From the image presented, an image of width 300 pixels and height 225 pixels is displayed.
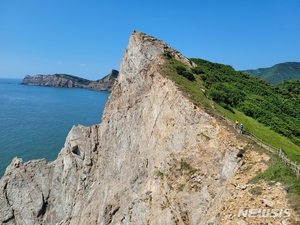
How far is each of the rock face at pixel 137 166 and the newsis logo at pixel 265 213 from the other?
1884 mm

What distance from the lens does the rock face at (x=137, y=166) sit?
22062 millimetres

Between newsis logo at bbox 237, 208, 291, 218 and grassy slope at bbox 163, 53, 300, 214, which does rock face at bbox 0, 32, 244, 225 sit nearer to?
grassy slope at bbox 163, 53, 300, 214

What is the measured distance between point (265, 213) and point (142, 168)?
1793 cm

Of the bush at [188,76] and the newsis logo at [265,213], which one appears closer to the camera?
the newsis logo at [265,213]

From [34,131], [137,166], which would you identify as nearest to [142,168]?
[137,166]

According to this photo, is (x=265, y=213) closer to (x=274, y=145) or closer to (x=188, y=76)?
(x=274, y=145)

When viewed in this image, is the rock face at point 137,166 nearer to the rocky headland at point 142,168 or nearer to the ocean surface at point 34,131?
the rocky headland at point 142,168

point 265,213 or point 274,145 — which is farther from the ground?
point 274,145

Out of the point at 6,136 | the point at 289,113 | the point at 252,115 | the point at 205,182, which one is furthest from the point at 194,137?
the point at 6,136

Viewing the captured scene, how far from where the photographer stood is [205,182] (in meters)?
21.6

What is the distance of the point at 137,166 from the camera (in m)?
31.7

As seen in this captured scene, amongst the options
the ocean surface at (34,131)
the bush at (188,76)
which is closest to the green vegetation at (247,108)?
the bush at (188,76)

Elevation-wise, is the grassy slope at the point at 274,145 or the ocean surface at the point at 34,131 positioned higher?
the grassy slope at the point at 274,145

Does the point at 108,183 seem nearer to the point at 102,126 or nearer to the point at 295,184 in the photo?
the point at 102,126
